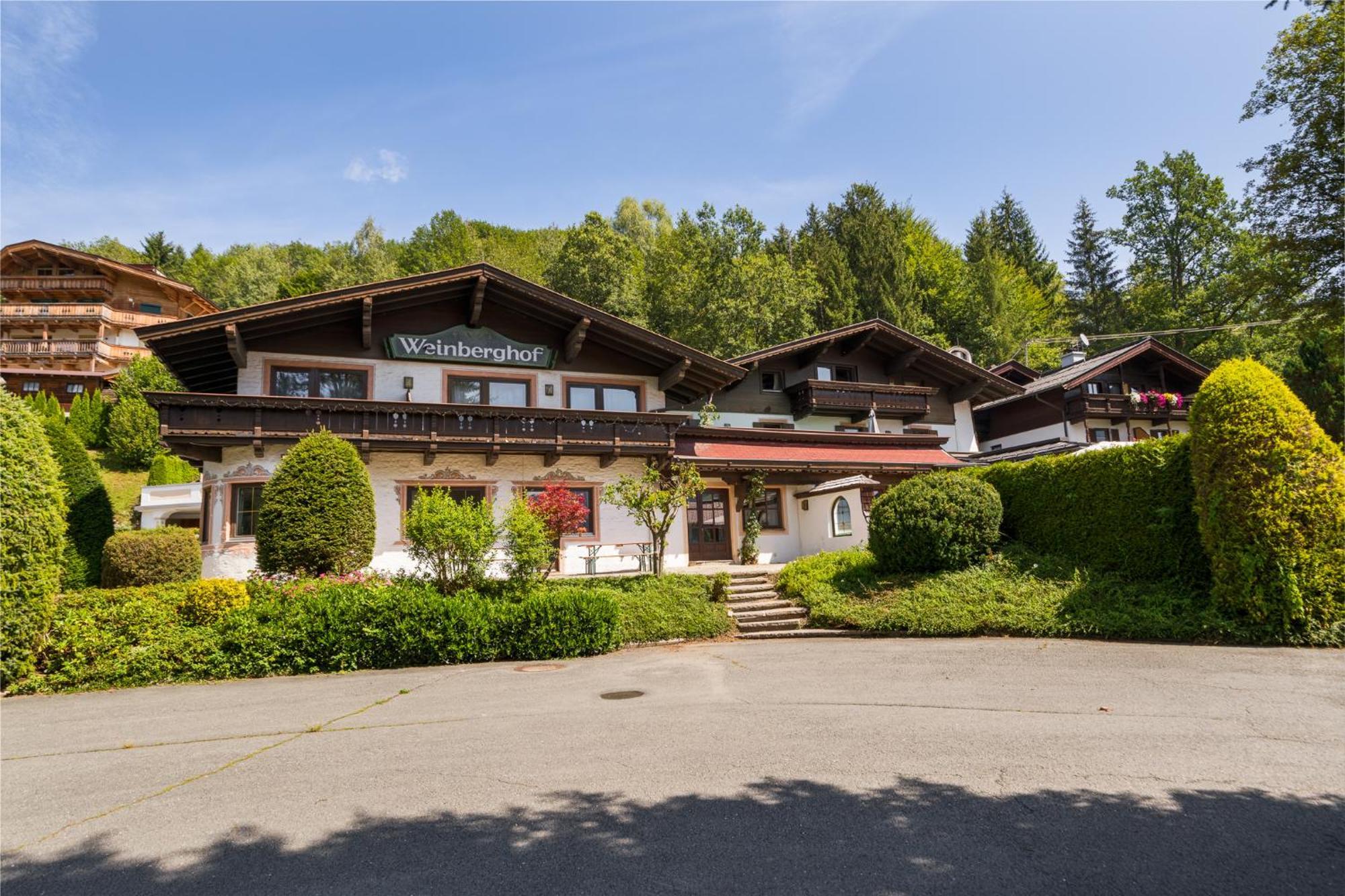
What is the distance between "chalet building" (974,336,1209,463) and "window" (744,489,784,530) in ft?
48.7

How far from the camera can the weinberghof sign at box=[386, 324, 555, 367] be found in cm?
1975

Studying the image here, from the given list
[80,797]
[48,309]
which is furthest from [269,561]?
[48,309]

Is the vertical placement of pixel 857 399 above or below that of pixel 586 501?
above

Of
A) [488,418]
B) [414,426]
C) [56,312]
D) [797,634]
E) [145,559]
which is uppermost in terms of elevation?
[56,312]

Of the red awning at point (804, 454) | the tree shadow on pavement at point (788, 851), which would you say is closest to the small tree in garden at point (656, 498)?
the red awning at point (804, 454)

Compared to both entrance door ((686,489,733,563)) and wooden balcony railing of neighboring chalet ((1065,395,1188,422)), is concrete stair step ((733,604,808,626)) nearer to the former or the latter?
entrance door ((686,489,733,563))

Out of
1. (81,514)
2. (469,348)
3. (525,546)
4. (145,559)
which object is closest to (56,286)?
(81,514)

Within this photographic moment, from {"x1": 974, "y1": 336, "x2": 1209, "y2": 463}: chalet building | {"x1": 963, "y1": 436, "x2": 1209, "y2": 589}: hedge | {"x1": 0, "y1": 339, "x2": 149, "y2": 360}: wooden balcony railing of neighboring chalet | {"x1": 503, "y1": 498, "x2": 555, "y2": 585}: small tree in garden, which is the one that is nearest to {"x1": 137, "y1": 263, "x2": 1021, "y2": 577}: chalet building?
{"x1": 503, "y1": 498, "x2": 555, "y2": 585}: small tree in garden

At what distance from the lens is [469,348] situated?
20.5 metres

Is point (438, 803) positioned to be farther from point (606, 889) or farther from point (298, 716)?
point (298, 716)

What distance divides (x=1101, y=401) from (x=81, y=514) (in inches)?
1490

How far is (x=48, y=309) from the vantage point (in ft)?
157

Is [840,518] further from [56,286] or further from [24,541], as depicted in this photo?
[56,286]

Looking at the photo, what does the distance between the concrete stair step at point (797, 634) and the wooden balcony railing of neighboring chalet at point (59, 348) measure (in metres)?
49.0
